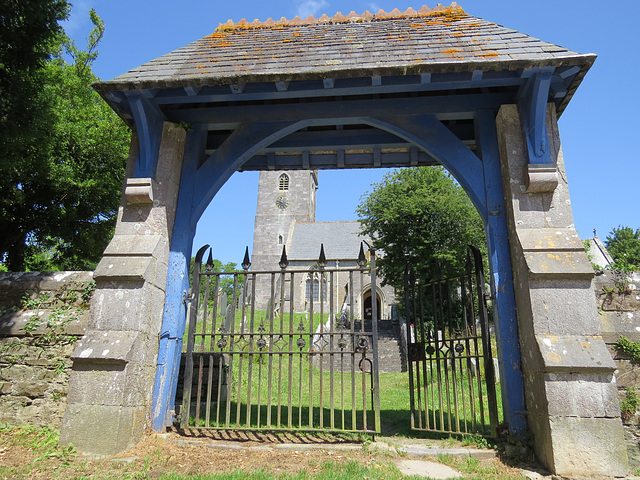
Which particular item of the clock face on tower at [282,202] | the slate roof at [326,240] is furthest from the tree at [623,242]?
the clock face on tower at [282,202]

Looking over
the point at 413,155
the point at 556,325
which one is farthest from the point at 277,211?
the point at 556,325

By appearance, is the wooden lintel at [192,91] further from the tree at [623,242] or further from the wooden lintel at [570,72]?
the tree at [623,242]

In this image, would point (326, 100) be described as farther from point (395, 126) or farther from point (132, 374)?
point (132, 374)

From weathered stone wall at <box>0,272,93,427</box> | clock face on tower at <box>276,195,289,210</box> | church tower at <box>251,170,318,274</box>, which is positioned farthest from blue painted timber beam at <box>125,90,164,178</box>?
clock face on tower at <box>276,195,289,210</box>

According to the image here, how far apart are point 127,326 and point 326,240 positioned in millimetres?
36950

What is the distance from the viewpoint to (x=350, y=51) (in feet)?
18.7

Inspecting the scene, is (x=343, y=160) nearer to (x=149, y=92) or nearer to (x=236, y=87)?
(x=236, y=87)

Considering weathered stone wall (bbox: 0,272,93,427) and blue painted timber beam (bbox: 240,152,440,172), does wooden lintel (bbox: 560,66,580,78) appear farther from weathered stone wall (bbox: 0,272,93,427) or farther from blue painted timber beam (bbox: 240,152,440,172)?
weathered stone wall (bbox: 0,272,93,427)

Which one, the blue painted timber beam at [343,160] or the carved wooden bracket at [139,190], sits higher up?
the blue painted timber beam at [343,160]

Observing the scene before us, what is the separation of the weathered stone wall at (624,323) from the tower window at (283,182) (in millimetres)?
43985

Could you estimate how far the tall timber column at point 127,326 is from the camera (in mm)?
4492

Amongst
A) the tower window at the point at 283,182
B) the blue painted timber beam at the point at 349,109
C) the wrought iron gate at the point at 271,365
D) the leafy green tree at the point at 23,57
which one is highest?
the tower window at the point at 283,182

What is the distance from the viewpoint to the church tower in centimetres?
4478

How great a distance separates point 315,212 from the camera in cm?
5197
